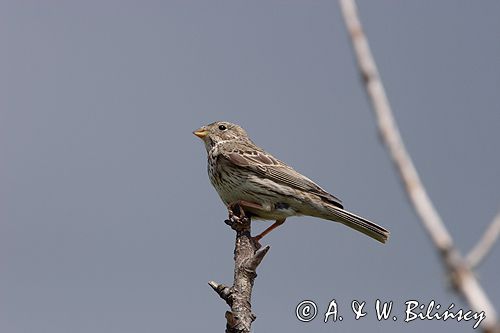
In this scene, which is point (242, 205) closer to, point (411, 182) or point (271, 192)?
point (271, 192)

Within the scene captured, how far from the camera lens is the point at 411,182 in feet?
5.39

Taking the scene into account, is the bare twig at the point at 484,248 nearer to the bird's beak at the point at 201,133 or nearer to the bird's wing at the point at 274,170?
the bird's wing at the point at 274,170

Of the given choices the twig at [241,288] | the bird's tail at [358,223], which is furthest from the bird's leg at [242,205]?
the twig at [241,288]

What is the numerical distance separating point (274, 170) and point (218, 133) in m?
1.82

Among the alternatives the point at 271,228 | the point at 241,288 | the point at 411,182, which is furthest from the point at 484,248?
the point at 271,228

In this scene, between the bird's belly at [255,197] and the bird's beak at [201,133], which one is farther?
the bird's beak at [201,133]

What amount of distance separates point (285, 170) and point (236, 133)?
5.91 feet

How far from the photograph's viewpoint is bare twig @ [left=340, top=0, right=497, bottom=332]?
1497mm

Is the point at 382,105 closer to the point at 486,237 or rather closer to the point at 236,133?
the point at 486,237

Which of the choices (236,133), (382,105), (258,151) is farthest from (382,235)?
(382,105)

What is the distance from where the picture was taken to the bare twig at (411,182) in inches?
58.9

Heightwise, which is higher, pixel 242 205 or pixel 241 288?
pixel 242 205

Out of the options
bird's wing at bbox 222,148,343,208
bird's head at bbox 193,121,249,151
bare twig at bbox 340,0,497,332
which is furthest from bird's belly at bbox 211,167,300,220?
bare twig at bbox 340,0,497,332

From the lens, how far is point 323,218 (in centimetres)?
977
